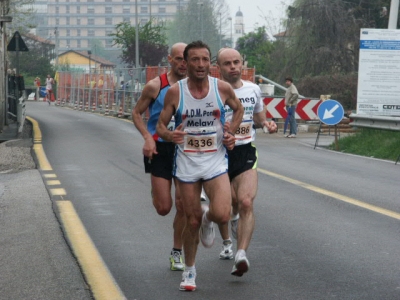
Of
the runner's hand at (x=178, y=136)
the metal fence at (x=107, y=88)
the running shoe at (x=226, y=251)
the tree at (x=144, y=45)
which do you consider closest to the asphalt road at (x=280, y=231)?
the running shoe at (x=226, y=251)

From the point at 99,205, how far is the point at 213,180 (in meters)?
5.32

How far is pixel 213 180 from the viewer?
305 inches

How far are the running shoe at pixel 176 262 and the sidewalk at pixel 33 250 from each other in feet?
2.32

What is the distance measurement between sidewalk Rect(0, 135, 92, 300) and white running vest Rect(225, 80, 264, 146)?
1.65 meters

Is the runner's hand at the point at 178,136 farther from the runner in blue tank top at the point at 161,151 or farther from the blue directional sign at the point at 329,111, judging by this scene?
the blue directional sign at the point at 329,111

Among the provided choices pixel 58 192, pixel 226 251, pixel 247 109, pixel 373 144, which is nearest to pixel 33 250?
pixel 226 251

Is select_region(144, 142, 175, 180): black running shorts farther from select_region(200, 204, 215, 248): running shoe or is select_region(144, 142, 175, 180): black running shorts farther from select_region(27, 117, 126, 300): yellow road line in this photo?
select_region(27, 117, 126, 300): yellow road line

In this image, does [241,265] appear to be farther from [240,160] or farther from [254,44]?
[254,44]

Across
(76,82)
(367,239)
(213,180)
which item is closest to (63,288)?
(213,180)

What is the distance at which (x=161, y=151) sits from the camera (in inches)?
329

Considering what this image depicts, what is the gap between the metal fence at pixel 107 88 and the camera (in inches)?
1579

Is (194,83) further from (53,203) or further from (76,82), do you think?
(76,82)

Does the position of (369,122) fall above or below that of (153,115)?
below

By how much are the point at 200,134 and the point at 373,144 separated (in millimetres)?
17913
